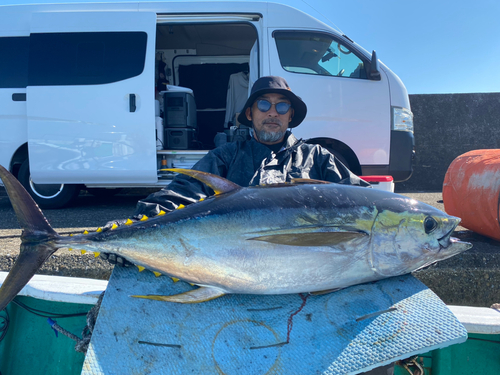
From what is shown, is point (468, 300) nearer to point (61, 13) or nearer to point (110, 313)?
point (110, 313)

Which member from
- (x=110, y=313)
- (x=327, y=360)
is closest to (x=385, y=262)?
(x=327, y=360)

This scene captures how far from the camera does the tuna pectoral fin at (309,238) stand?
1175 mm

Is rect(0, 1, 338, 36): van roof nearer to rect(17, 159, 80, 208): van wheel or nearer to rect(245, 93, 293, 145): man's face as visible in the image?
rect(17, 159, 80, 208): van wheel

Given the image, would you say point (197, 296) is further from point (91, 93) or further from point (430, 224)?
point (91, 93)

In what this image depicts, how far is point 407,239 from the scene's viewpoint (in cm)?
122

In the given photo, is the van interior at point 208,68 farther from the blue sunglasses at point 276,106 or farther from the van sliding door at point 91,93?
the blue sunglasses at point 276,106

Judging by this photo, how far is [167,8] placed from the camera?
362 centimetres

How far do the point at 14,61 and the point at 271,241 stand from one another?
164 inches

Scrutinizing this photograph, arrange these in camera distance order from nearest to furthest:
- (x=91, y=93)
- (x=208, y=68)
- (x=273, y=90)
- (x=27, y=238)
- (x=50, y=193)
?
(x=27, y=238) → (x=273, y=90) → (x=91, y=93) → (x=50, y=193) → (x=208, y=68)

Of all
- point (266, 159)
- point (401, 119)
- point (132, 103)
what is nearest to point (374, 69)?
point (401, 119)

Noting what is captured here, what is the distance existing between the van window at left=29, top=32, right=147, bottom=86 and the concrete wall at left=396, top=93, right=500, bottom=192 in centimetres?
545

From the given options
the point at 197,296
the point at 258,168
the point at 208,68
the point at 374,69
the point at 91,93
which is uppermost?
the point at 208,68

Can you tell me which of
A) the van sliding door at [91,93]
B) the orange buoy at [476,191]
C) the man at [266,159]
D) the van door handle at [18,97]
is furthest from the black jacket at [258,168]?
the van door handle at [18,97]

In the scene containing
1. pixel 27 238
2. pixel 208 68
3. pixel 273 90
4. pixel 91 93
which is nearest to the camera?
pixel 27 238
